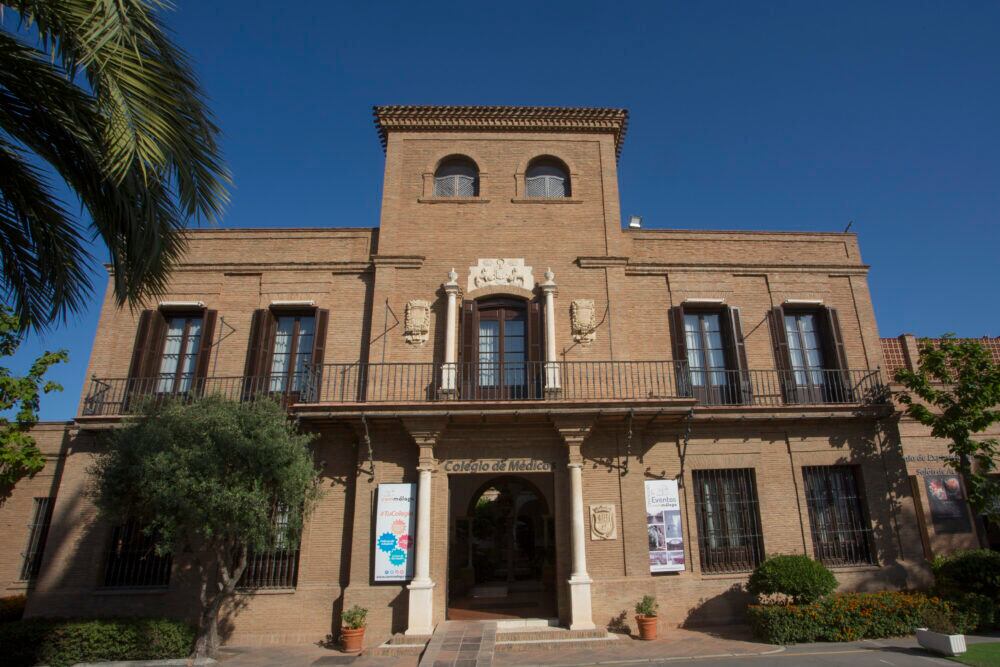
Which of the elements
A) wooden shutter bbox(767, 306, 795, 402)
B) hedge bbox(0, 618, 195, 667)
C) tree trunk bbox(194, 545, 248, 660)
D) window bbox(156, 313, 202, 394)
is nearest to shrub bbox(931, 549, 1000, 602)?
wooden shutter bbox(767, 306, 795, 402)

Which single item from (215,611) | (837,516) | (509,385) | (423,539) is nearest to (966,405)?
(837,516)

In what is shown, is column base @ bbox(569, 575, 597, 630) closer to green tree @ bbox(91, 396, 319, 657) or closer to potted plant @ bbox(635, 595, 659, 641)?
potted plant @ bbox(635, 595, 659, 641)

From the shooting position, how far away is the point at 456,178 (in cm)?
1577

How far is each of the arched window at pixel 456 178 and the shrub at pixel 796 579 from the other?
35.3 ft

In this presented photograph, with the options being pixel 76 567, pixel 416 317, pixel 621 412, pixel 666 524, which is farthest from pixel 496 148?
pixel 76 567

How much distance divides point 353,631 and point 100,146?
8.92 m

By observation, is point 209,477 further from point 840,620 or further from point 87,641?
point 840,620

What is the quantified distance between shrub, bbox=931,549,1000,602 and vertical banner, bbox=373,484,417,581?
409 inches

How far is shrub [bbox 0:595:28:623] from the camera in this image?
1222cm

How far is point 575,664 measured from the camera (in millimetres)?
9602

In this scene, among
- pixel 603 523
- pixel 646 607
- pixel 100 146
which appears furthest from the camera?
pixel 603 523

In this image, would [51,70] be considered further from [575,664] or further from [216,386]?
[575,664]

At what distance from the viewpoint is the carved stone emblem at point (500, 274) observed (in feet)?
46.9

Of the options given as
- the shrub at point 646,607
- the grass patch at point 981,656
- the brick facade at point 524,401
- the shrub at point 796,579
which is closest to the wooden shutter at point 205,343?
the brick facade at point 524,401
